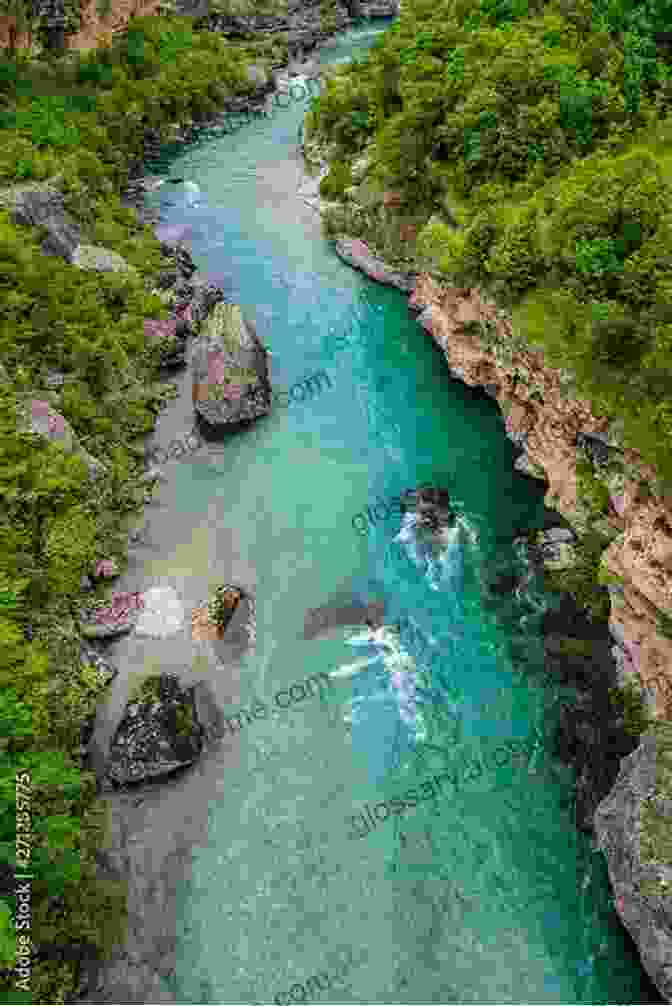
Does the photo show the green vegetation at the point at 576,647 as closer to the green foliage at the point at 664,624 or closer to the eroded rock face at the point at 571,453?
the eroded rock face at the point at 571,453

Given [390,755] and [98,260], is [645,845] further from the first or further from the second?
[98,260]

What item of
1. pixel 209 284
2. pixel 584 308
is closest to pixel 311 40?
pixel 209 284

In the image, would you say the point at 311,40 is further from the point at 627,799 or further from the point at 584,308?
the point at 627,799

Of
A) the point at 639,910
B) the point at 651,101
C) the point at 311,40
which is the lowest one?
the point at 639,910

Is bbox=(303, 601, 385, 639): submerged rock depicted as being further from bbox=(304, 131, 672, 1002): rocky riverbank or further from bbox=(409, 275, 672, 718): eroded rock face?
bbox=(409, 275, 672, 718): eroded rock face

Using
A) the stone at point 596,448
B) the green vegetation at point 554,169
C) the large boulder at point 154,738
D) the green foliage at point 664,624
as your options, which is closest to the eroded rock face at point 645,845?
the green foliage at point 664,624

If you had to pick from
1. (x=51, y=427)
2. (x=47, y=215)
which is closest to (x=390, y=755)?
(x=51, y=427)

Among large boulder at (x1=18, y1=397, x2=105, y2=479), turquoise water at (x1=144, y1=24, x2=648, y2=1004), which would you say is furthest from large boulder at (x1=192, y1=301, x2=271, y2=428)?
large boulder at (x1=18, y1=397, x2=105, y2=479)
